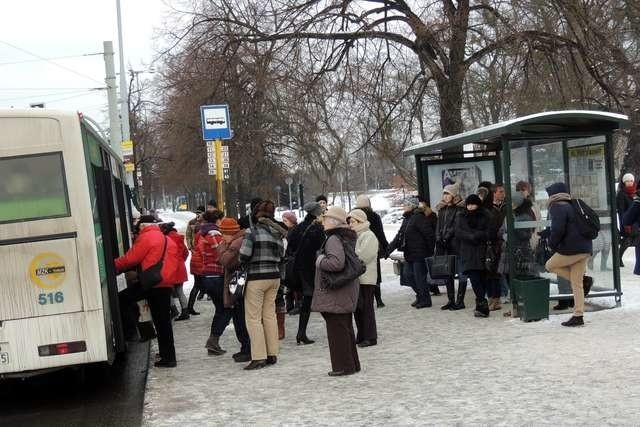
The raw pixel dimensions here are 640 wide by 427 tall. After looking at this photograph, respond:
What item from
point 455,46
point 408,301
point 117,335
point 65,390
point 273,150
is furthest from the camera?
point 273,150

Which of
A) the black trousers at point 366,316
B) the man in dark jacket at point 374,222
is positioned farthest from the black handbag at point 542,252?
the black trousers at point 366,316

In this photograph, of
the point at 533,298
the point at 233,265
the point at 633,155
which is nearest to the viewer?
the point at 233,265

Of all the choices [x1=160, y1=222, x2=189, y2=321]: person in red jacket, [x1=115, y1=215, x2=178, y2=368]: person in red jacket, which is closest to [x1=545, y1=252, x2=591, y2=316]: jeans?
[x1=115, y1=215, x2=178, y2=368]: person in red jacket

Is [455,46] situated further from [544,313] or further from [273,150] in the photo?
[273,150]

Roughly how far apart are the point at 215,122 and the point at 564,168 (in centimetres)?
559

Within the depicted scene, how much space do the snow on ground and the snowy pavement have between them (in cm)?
1

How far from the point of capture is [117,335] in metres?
8.45

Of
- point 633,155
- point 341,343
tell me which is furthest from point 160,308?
point 633,155

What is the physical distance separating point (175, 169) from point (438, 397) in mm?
34176

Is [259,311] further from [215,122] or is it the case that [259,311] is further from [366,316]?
[215,122]

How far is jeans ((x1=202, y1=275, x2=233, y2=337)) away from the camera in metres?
10.1

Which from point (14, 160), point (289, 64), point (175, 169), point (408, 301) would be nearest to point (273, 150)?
point (175, 169)

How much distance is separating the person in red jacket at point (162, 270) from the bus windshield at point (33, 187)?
60.4 inches

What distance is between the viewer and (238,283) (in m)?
9.13
